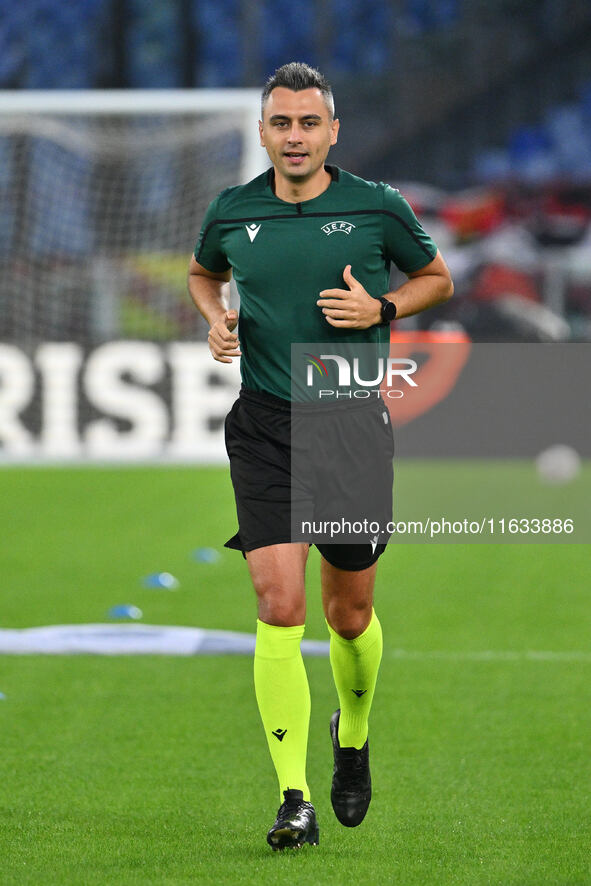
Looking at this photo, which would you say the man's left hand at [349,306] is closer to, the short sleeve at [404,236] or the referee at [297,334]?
the referee at [297,334]

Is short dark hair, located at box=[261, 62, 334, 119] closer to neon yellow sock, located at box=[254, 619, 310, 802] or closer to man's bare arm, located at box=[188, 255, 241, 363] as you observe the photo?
man's bare arm, located at box=[188, 255, 241, 363]

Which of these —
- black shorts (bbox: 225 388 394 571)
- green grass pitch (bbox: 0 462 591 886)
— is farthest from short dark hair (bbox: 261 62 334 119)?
green grass pitch (bbox: 0 462 591 886)

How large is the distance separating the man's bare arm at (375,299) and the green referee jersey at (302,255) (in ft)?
0.15

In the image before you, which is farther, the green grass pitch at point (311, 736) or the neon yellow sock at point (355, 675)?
the neon yellow sock at point (355, 675)

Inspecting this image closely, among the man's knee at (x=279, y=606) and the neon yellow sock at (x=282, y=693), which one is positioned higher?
the man's knee at (x=279, y=606)

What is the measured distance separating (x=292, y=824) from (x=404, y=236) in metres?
1.52

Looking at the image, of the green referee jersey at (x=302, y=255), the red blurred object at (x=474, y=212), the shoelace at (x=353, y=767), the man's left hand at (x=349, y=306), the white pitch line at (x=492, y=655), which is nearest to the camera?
the man's left hand at (x=349, y=306)

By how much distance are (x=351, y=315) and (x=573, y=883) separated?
56.6 inches

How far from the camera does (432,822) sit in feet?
13.1

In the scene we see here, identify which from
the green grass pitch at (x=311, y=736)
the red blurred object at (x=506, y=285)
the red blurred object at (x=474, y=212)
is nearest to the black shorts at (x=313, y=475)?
the green grass pitch at (x=311, y=736)

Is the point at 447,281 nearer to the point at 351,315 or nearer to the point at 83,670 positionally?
the point at 351,315

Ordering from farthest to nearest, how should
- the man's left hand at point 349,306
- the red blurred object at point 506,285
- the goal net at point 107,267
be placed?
the red blurred object at point 506,285 < the goal net at point 107,267 < the man's left hand at point 349,306

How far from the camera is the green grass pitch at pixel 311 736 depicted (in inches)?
143

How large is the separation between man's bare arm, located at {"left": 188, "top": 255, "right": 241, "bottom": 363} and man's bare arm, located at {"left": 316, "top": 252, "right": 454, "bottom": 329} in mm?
254
